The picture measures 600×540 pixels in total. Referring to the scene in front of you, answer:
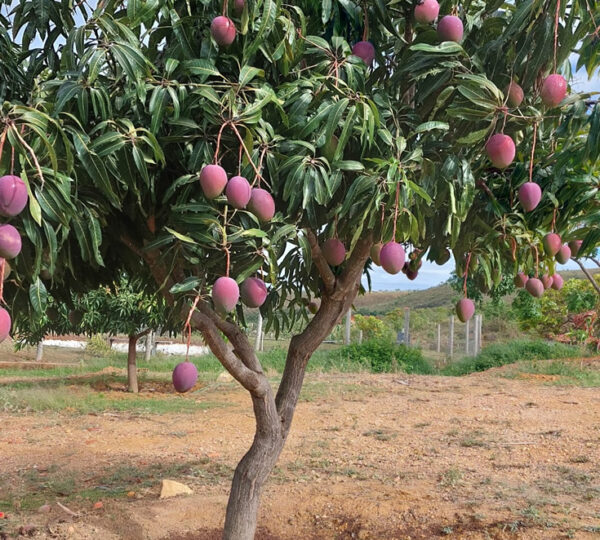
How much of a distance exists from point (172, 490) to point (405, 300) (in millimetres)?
35428

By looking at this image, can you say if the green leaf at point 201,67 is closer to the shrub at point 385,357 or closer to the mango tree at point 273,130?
the mango tree at point 273,130

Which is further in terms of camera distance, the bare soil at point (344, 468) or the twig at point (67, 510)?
the twig at point (67, 510)

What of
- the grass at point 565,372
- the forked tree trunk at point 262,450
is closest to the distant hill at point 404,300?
the grass at point 565,372

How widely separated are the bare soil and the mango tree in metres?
1.67

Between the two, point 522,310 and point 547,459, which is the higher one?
point 522,310

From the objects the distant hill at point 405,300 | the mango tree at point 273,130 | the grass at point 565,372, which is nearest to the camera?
the mango tree at point 273,130

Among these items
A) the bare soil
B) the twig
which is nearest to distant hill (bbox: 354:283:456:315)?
the bare soil

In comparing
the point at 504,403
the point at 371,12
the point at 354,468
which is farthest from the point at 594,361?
the point at 371,12

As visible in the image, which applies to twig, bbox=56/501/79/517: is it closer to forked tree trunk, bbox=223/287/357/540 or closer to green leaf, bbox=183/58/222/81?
forked tree trunk, bbox=223/287/357/540

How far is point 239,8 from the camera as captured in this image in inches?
69.5

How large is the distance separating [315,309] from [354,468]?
2474mm

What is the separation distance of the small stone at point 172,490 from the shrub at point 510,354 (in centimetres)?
932

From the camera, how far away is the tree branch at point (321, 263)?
94.0 inches

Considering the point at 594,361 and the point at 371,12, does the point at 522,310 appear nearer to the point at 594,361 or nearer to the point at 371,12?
the point at 594,361
